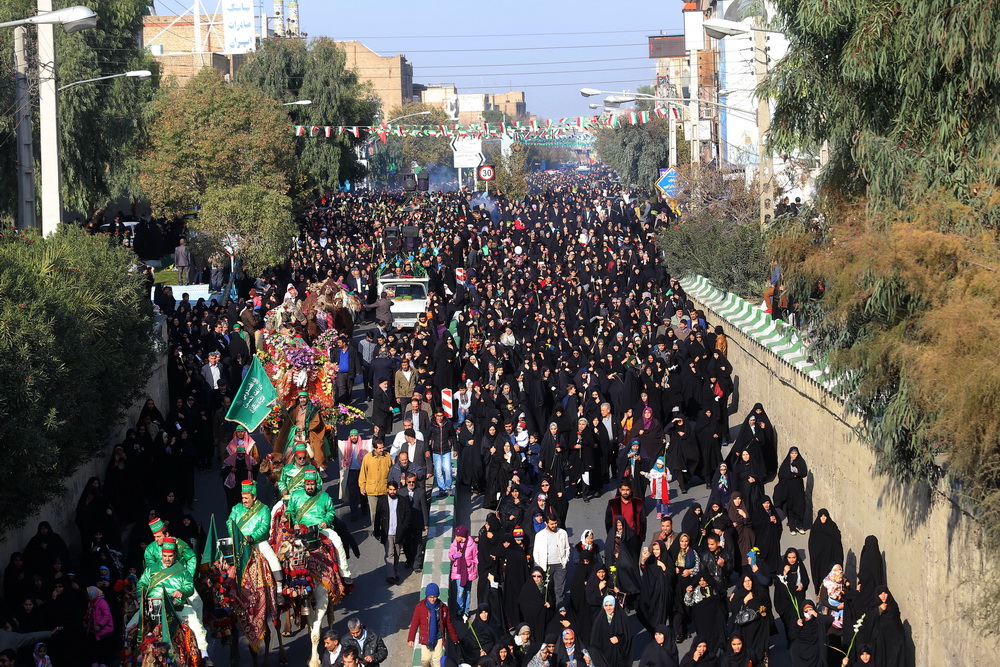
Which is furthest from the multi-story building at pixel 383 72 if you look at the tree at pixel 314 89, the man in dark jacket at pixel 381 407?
the man in dark jacket at pixel 381 407

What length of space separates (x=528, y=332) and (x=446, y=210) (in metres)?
29.7

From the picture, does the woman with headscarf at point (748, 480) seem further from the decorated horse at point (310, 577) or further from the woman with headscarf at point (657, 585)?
the decorated horse at point (310, 577)

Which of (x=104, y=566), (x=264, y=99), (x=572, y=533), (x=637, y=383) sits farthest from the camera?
(x=264, y=99)

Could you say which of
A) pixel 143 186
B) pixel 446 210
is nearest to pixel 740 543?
pixel 143 186

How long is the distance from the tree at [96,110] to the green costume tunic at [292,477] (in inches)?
684

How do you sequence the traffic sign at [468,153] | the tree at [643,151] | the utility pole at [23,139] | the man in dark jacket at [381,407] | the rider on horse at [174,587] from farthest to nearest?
the traffic sign at [468,153] → the tree at [643,151] → the man in dark jacket at [381,407] → the utility pole at [23,139] → the rider on horse at [174,587]

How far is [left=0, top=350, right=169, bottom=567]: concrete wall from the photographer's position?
45.2 feet

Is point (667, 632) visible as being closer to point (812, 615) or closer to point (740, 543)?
point (812, 615)

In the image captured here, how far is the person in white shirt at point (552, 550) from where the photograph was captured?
1344 centimetres

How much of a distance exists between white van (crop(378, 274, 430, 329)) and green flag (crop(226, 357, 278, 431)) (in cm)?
1284

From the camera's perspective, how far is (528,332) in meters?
24.8

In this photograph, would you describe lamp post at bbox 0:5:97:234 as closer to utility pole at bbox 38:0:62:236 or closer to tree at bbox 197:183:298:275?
utility pole at bbox 38:0:62:236

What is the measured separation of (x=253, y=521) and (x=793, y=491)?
6.85 m

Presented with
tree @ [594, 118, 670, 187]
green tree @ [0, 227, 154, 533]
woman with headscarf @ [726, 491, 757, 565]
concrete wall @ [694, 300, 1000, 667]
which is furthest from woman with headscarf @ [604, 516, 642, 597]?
tree @ [594, 118, 670, 187]
